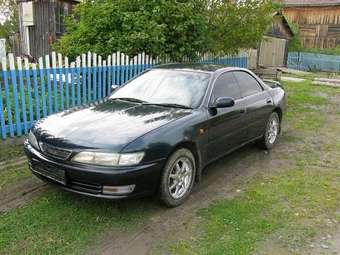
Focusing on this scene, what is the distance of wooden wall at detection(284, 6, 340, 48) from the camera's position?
3200 cm

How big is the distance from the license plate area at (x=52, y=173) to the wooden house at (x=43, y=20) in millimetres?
12849

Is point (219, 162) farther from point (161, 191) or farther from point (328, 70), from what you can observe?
point (328, 70)

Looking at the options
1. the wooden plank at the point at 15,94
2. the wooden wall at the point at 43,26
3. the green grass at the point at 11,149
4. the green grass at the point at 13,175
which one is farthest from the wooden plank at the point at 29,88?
the wooden wall at the point at 43,26

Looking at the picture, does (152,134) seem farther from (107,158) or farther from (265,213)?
(265,213)

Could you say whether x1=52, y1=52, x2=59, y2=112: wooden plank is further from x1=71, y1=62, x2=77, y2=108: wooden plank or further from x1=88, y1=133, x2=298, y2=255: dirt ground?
x1=88, y1=133, x2=298, y2=255: dirt ground

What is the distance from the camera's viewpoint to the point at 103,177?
134 inches

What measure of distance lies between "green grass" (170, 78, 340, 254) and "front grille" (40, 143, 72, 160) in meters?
1.38

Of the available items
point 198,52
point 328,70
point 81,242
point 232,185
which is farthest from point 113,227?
point 328,70

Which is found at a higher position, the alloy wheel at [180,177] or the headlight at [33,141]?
the headlight at [33,141]

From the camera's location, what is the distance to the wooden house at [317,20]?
105 feet

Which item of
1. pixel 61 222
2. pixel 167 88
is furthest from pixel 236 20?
pixel 61 222

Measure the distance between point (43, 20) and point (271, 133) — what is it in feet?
43.1

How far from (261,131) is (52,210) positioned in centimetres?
359

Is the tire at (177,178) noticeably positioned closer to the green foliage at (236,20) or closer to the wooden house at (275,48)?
the green foliage at (236,20)
